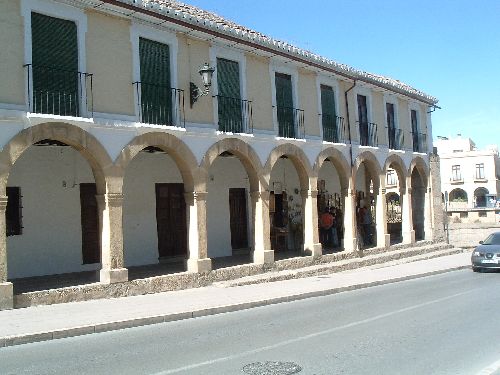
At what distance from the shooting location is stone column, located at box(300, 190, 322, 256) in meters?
17.2

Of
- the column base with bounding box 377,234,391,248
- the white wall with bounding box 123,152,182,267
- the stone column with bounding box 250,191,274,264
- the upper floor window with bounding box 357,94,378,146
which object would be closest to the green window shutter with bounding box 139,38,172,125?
the white wall with bounding box 123,152,182,267

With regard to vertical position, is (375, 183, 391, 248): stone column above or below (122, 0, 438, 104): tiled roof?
below

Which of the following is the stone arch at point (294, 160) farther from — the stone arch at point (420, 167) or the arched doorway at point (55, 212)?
the stone arch at point (420, 167)

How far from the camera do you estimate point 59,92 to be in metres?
11.2

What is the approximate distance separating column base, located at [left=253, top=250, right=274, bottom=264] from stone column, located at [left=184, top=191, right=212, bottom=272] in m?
2.03

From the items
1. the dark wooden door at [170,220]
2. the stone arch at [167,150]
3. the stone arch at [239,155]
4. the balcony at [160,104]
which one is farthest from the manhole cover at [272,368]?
the dark wooden door at [170,220]

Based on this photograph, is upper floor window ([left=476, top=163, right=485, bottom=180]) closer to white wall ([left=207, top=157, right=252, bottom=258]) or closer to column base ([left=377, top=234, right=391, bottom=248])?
column base ([left=377, top=234, right=391, bottom=248])

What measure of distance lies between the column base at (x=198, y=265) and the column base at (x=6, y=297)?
467cm

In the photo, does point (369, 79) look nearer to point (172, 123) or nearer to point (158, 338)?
point (172, 123)

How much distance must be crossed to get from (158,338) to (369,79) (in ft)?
48.7

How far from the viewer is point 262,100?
15969 mm

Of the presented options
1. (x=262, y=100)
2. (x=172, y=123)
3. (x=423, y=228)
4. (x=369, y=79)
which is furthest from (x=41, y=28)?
(x=423, y=228)

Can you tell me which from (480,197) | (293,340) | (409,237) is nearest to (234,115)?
(293,340)

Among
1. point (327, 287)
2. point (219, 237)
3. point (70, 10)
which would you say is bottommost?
point (327, 287)
